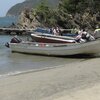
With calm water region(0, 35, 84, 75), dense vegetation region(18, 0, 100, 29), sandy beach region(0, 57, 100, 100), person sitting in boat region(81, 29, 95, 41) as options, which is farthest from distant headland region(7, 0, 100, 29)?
sandy beach region(0, 57, 100, 100)

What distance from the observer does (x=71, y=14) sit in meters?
70.5

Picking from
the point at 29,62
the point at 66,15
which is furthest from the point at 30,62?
the point at 66,15

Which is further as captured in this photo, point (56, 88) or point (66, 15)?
point (66, 15)

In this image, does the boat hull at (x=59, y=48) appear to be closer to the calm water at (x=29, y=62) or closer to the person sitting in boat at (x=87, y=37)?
the calm water at (x=29, y=62)

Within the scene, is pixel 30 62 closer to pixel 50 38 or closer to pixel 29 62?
pixel 29 62

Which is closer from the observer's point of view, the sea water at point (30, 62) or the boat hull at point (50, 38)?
the sea water at point (30, 62)

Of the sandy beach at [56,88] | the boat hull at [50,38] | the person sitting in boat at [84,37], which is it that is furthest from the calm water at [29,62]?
the sandy beach at [56,88]

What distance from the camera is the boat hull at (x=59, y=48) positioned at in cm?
2456

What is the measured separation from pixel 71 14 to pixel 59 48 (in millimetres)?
44961

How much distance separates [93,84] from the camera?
39.1 feet

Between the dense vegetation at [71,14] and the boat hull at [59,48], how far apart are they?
37445 millimetres

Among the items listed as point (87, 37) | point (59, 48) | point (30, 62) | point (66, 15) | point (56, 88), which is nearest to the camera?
point (56, 88)

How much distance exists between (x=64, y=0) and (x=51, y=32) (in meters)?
40.5

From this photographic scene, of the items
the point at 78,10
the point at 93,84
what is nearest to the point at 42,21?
the point at 78,10
